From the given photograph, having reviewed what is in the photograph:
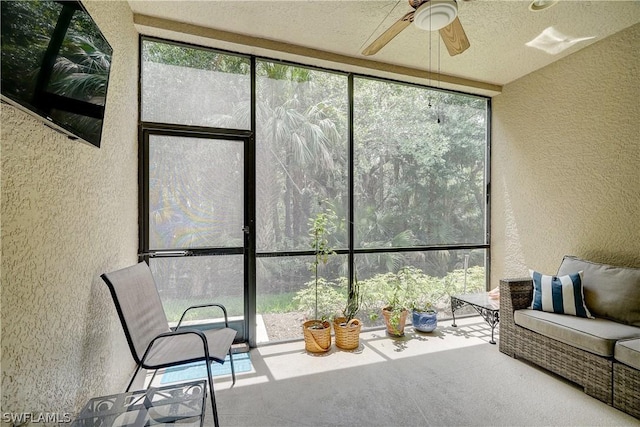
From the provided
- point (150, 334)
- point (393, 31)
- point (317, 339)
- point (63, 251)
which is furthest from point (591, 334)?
point (63, 251)

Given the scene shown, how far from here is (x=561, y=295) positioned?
266 cm

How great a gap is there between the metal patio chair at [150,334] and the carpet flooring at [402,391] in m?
0.37

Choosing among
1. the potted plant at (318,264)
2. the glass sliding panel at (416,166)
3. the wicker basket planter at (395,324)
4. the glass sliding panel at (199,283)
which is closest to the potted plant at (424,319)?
the wicker basket planter at (395,324)

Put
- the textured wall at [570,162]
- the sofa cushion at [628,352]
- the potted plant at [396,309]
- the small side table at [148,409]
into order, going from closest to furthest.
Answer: the small side table at [148,409], the sofa cushion at [628,352], the textured wall at [570,162], the potted plant at [396,309]

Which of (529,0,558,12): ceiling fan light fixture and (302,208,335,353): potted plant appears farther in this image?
(302,208,335,353): potted plant

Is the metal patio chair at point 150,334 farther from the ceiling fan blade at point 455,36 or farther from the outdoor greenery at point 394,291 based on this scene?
the ceiling fan blade at point 455,36

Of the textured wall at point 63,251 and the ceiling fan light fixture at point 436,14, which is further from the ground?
the ceiling fan light fixture at point 436,14

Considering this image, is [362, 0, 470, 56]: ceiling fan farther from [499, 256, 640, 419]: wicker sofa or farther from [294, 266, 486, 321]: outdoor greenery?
[294, 266, 486, 321]: outdoor greenery

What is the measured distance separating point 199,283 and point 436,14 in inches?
114

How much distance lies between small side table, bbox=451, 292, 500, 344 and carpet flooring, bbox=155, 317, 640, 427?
317 mm

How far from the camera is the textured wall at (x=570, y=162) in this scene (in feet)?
9.17

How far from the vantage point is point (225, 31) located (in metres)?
2.84

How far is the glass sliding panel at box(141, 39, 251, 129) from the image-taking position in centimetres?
280

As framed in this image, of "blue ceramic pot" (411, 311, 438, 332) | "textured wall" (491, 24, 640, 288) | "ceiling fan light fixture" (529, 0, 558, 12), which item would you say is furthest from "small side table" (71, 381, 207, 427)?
"textured wall" (491, 24, 640, 288)
